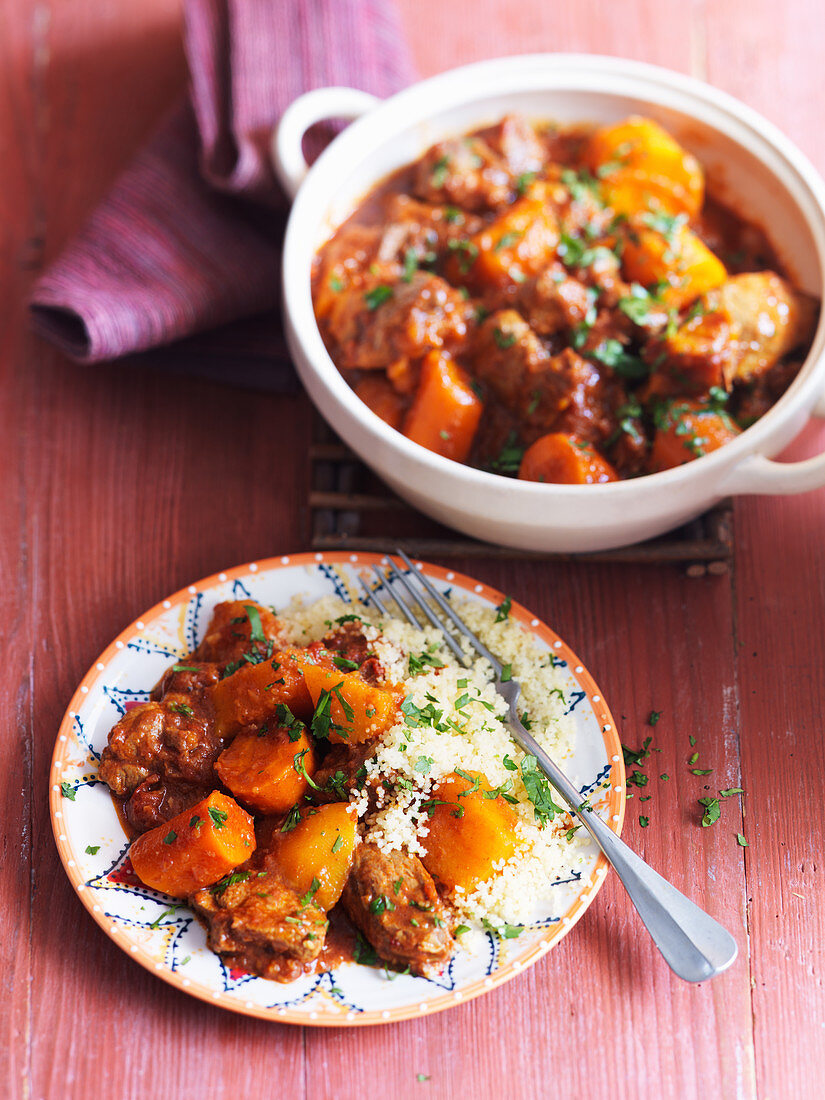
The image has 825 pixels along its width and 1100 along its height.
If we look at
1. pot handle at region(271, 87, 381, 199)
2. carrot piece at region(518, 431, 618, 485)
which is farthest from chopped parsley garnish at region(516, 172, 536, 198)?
carrot piece at region(518, 431, 618, 485)

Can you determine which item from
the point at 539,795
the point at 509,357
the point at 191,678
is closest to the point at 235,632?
the point at 191,678

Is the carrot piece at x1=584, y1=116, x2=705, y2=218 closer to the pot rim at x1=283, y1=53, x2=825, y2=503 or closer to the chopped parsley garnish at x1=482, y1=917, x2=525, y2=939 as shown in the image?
the pot rim at x1=283, y1=53, x2=825, y2=503

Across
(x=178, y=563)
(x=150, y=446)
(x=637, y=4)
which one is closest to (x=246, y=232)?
(x=150, y=446)

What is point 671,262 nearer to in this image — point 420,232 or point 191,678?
point 420,232

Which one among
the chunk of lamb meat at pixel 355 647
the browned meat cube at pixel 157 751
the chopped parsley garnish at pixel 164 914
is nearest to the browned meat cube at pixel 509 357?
the chunk of lamb meat at pixel 355 647

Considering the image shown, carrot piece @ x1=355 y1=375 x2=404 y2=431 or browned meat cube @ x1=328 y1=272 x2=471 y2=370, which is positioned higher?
browned meat cube @ x1=328 y1=272 x2=471 y2=370
